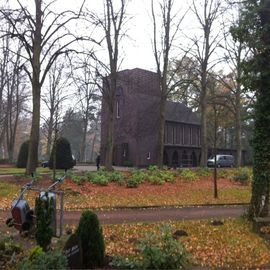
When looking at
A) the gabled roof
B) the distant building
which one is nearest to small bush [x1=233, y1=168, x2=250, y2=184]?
the distant building

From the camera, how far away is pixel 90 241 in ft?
Answer: 25.9

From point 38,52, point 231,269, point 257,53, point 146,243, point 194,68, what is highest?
point 194,68

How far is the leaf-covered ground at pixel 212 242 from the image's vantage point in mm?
9078

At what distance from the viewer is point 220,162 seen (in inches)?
2303

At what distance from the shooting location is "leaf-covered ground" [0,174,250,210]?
60.4 feet

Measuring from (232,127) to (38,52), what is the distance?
4888 cm

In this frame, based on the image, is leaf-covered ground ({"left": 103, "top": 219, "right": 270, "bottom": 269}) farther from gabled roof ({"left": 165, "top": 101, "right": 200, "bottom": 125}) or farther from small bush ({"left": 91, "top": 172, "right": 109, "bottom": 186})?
gabled roof ({"left": 165, "top": 101, "right": 200, "bottom": 125})

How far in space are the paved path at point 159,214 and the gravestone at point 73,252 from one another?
19.2 feet

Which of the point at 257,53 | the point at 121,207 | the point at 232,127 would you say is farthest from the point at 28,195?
the point at 232,127

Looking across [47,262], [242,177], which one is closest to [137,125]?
[242,177]

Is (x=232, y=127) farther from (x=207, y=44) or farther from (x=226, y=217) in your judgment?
(x=226, y=217)

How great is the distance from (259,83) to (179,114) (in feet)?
165

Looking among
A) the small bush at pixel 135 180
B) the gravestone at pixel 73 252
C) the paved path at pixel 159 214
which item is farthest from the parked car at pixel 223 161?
the gravestone at pixel 73 252

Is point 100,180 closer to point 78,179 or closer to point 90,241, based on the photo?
point 78,179
